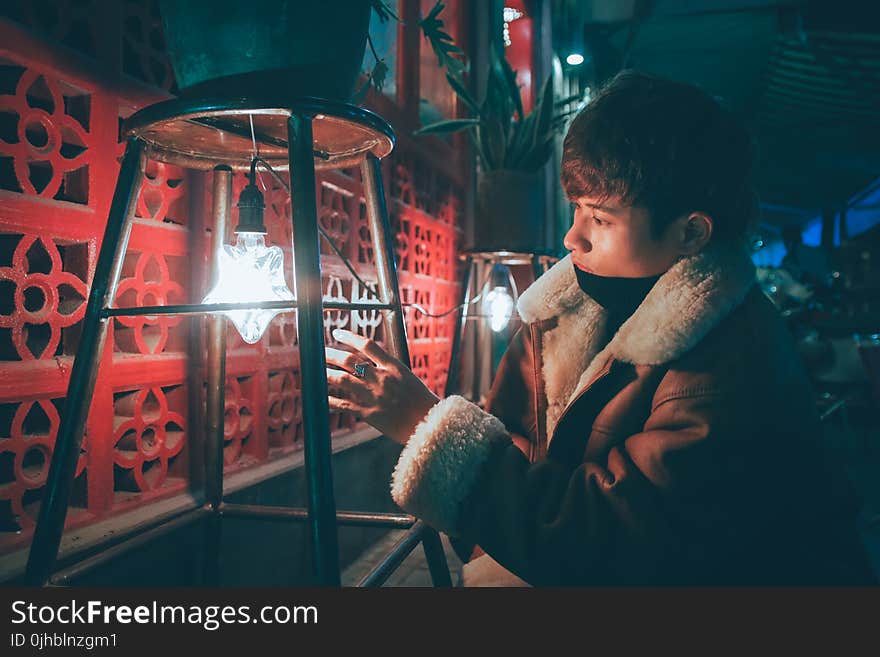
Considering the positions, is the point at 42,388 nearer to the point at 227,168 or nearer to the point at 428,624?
the point at 227,168

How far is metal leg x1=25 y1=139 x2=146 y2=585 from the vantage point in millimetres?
970

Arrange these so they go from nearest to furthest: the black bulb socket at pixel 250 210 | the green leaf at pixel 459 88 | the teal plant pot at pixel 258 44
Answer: the teal plant pot at pixel 258 44, the black bulb socket at pixel 250 210, the green leaf at pixel 459 88

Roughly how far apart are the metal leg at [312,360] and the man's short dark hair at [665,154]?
0.50 m

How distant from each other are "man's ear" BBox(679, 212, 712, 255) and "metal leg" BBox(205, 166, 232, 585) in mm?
991

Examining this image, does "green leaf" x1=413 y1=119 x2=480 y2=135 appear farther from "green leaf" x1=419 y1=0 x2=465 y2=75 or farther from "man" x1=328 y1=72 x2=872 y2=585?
"man" x1=328 y1=72 x2=872 y2=585

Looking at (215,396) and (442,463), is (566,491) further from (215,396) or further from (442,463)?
(215,396)

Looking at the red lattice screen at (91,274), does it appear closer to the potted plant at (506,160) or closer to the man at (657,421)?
the man at (657,421)

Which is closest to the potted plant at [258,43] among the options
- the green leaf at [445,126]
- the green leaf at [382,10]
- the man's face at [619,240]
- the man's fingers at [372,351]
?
the green leaf at [382,10]

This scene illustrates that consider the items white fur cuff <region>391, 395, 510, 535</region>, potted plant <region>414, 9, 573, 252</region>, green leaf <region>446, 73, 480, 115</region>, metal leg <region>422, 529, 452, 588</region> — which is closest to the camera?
white fur cuff <region>391, 395, 510, 535</region>

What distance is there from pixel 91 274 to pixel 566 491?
1091mm

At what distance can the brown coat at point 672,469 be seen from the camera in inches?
35.3

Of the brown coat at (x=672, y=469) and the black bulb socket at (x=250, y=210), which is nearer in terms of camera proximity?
the brown coat at (x=672, y=469)

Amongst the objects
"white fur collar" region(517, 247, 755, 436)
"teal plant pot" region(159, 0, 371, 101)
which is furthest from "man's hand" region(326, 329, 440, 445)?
"teal plant pot" region(159, 0, 371, 101)

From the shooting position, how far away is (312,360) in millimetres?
925
